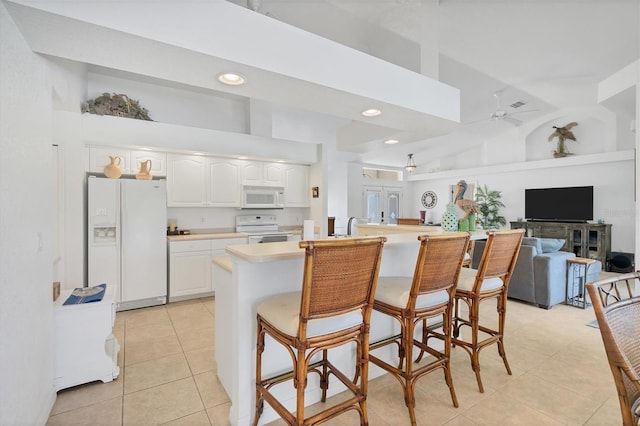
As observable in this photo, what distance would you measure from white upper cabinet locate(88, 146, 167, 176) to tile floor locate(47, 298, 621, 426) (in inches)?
82.3

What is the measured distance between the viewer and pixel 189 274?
4191mm

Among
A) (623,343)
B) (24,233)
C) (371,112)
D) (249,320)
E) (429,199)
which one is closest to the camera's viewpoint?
(623,343)

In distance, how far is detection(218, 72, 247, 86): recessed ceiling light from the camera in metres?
2.00

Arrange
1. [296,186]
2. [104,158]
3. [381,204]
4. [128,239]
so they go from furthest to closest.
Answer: [381,204], [296,186], [104,158], [128,239]

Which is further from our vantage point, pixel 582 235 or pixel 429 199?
pixel 429 199

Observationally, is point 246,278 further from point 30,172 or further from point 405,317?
point 30,172

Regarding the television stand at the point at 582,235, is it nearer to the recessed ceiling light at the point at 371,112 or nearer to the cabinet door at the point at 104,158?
the recessed ceiling light at the point at 371,112

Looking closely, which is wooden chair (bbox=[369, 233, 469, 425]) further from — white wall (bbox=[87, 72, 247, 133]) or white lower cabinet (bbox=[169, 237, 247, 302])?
white wall (bbox=[87, 72, 247, 133])

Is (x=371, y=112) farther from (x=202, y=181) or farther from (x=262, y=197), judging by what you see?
(x=202, y=181)

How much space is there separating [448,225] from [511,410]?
5.30 ft

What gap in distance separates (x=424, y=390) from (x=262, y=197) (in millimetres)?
3623

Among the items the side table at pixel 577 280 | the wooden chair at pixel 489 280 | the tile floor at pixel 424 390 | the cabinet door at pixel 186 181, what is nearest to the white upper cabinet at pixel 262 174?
the cabinet door at pixel 186 181

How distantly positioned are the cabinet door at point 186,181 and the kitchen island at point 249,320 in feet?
8.60

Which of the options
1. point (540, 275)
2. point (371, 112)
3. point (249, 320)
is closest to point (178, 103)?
point (371, 112)
